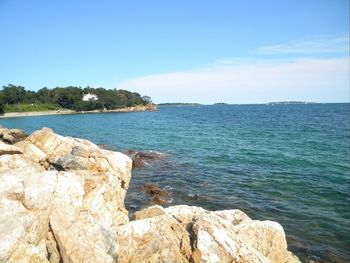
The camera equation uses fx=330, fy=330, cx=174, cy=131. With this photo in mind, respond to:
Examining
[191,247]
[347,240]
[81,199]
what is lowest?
[347,240]

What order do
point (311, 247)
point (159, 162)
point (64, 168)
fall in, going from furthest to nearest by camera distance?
point (159, 162)
point (311, 247)
point (64, 168)

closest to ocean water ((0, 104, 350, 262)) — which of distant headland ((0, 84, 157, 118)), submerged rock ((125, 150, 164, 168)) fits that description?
submerged rock ((125, 150, 164, 168))

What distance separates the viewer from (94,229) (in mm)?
10836

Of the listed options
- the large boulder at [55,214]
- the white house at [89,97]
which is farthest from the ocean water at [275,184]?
the white house at [89,97]

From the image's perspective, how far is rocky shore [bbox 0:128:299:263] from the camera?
10.2 m

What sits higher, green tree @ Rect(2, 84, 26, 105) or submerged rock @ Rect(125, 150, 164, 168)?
green tree @ Rect(2, 84, 26, 105)

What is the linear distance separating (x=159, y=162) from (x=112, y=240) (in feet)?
87.7

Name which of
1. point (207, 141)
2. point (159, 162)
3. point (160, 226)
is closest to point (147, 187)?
point (159, 162)

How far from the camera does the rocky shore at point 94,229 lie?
10.2m

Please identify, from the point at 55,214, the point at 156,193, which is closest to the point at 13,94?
the point at 156,193

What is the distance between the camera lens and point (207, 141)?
5544cm

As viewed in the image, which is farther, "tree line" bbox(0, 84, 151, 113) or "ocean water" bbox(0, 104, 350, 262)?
"tree line" bbox(0, 84, 151, 113)

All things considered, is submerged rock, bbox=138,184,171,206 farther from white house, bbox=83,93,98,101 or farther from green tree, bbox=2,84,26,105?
white house, bbox=83,93,98,101

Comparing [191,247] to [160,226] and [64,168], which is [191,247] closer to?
[160,226]
